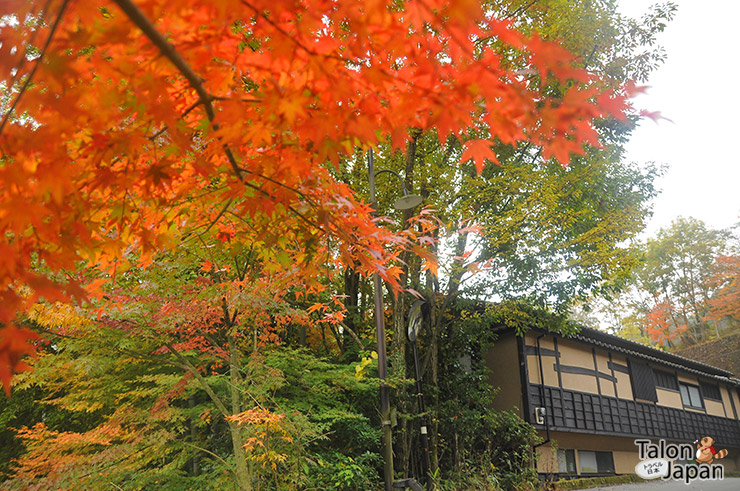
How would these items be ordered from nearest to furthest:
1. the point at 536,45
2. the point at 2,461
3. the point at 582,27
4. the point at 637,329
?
the point at 536,45 < the point at 582,27 < the point at 2,461 < the point at 637,329

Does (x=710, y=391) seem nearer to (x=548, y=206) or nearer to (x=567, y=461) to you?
(x=567, y=461)

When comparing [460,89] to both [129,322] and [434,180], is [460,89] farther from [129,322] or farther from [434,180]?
[434,180]

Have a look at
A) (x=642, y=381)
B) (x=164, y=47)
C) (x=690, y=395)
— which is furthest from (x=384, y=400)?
(x=690, y=395)

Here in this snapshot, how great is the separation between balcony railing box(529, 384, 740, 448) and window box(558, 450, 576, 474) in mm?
963

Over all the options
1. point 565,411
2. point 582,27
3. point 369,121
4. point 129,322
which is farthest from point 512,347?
point 369,121

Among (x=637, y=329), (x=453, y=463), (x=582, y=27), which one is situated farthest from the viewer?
(x=637, y=329)

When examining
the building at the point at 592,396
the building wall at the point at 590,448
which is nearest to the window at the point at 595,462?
the building at the point at 592,396

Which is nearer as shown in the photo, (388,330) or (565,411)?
(388,330)

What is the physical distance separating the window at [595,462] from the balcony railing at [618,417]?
105 centimetres

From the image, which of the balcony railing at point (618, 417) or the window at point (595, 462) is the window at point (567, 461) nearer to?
the window at point (595, 462)

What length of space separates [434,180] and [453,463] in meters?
6.16

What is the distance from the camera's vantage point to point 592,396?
43.1 feet

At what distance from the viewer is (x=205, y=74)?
174cm
